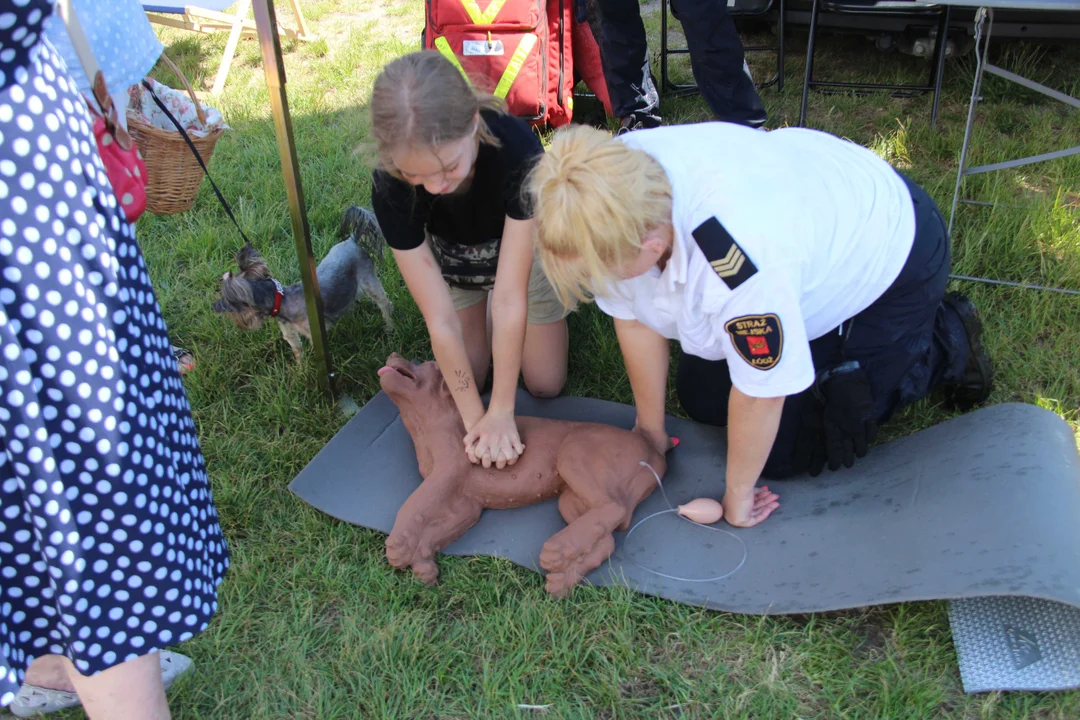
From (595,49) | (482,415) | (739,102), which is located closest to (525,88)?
(595,49)

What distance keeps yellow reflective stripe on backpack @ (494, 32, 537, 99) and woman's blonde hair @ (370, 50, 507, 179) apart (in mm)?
2143

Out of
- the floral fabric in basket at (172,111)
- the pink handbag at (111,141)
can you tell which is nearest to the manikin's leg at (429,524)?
the pink handbag at (111,141)

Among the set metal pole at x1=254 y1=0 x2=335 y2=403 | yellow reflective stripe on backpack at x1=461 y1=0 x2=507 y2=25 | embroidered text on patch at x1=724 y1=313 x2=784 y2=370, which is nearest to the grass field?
metal pole at x1=254 y1=0 x2=335 y2=403

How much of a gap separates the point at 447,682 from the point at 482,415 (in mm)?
767

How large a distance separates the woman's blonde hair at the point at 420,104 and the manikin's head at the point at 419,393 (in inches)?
30.9

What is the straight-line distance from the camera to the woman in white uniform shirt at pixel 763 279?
5.53ft

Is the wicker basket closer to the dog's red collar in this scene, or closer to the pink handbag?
the dog's red collar

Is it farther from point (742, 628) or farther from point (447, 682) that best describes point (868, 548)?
point (447, 682)

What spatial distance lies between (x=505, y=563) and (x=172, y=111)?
5.64ft

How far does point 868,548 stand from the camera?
2088mm

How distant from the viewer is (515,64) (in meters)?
4.05

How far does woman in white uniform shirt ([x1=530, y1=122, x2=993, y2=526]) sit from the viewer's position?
1686 millimetres

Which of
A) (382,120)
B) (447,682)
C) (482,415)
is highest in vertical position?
(382,120)

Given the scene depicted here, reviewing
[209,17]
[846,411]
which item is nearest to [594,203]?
[846,411]
